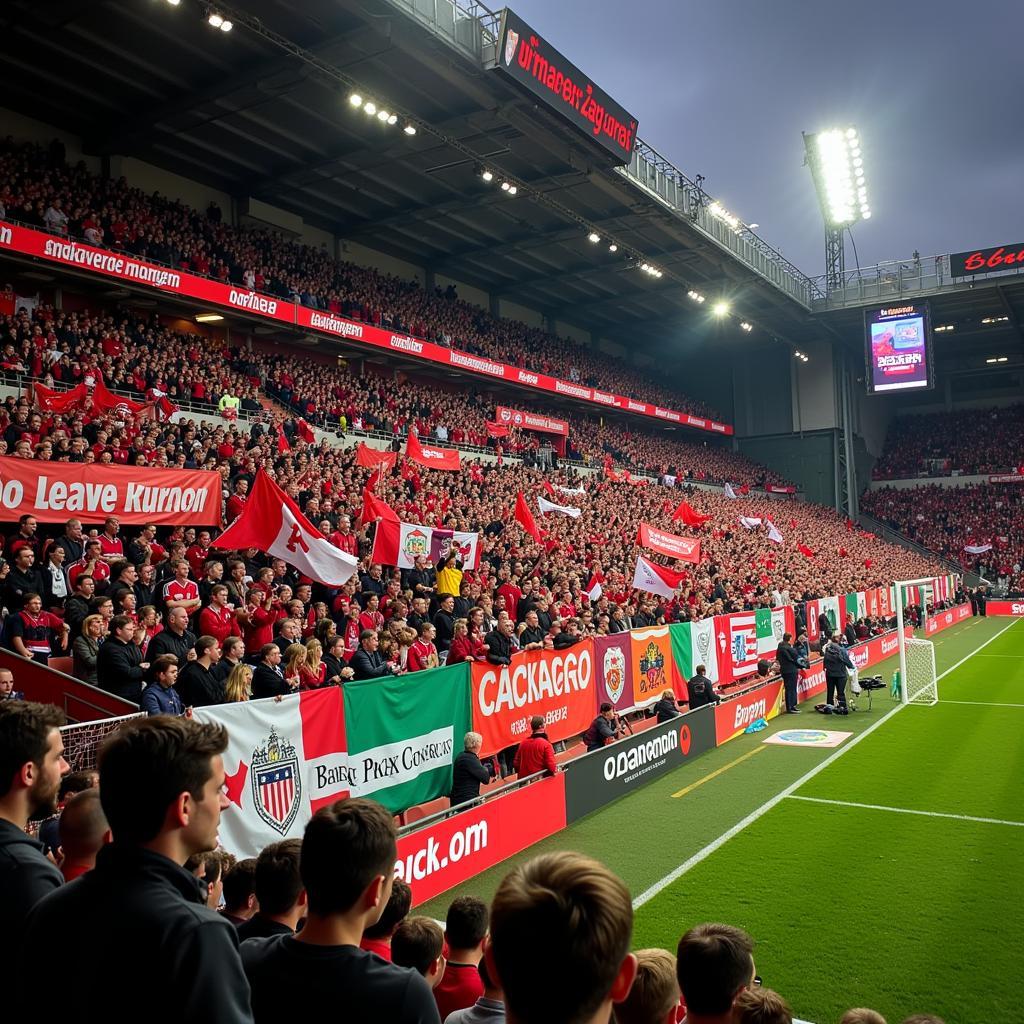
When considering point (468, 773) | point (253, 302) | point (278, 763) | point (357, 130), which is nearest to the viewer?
point (278, 763)

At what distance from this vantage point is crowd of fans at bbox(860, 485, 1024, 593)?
50.6 metres

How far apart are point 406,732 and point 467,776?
3.09ft

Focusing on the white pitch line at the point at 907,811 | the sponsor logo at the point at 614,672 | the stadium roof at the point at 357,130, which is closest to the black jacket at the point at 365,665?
the sponsor logo at the point at 614,672

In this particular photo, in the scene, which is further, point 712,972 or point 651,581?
point 651,581

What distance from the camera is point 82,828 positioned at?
10.8 ft

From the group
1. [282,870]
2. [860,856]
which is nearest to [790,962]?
[860,856]

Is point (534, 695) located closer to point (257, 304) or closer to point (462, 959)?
point (462, 959)

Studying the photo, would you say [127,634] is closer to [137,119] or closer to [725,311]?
[137,119]

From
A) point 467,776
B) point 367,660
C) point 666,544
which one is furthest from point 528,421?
point 467,776

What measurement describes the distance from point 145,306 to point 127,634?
66.6 feet

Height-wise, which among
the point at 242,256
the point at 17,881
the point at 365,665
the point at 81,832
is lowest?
the point at 365,665

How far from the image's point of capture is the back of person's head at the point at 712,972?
10.1 feet

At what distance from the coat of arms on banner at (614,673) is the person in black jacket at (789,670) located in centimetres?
567

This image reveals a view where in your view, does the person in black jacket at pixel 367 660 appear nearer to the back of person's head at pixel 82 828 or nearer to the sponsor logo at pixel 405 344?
the back of person's head at pixel 82 828
